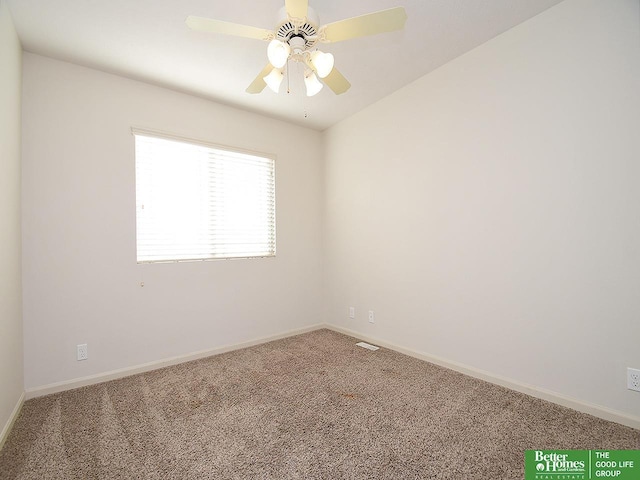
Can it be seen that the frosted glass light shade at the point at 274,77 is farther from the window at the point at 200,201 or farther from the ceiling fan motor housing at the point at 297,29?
the window at the point at 200,201

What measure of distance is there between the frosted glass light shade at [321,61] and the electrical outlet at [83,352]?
2.75 meters

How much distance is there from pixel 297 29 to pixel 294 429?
2.25 meters

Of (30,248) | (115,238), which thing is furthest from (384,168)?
(30,248)

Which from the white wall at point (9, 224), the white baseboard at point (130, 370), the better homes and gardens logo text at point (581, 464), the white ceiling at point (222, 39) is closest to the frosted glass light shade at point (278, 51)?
the white ceiling at point (222, 39)

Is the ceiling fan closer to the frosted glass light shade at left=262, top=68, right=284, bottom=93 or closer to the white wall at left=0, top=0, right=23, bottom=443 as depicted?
the frosted glass light shade at left=262, top=68, right=284, bottom=93

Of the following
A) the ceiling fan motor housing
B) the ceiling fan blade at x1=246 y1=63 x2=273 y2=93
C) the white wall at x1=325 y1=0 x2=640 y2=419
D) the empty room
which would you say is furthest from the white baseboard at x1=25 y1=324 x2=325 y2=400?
the ceiling fan motor housing

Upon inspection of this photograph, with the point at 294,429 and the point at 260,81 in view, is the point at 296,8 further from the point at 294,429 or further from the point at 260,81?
the point at 294,429

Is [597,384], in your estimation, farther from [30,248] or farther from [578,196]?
[30,248]

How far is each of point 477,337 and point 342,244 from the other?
1.82 m

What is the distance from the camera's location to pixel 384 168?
10.7 ft

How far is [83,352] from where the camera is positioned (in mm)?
2465

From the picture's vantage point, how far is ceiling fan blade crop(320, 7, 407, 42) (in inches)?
56.6

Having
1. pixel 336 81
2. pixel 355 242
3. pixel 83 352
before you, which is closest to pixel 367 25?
pixel 336 81

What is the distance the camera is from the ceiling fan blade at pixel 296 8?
1.44m
